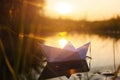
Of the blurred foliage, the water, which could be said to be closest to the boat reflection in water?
the water

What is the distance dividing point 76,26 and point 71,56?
3546cm

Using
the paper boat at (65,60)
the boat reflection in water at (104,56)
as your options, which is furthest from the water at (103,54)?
the paper boat at (65,60)

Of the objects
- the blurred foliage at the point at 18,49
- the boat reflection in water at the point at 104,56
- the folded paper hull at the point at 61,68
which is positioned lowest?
the boat reflection in water at the point at 104,56

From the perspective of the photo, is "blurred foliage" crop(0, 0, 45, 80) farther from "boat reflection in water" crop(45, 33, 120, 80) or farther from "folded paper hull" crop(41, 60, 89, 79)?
"boat reflection in water" crop(45, 33, 120, 80)

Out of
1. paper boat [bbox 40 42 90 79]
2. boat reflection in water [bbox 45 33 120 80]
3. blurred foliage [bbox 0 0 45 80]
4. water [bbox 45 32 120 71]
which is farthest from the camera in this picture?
water [bbox 45 32 120 71]

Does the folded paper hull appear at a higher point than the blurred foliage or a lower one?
lower

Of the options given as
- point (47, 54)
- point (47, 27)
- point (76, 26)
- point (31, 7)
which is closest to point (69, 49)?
point (47, 54)

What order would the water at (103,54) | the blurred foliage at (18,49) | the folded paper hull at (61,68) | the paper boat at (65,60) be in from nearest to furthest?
the blurred foliage at (18,49) < the folded paper hull at (61,68) < the paper boat at (65,60) < the water at (103,54)

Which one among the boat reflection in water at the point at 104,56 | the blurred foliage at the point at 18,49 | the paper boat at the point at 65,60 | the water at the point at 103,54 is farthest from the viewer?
the water at the point at 103,54

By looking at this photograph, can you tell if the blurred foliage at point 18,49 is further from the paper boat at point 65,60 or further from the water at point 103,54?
the water at point 103,54

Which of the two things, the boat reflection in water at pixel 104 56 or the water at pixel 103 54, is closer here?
the boat reflection in water at pixel 104 56

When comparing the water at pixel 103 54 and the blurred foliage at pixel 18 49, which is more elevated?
→ the blurred foliage at pixel 18 49

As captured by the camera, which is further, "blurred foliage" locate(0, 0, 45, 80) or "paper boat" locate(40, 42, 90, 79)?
"paper boat" locate(40, 42, 90, 79)

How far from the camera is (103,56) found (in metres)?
10.5
